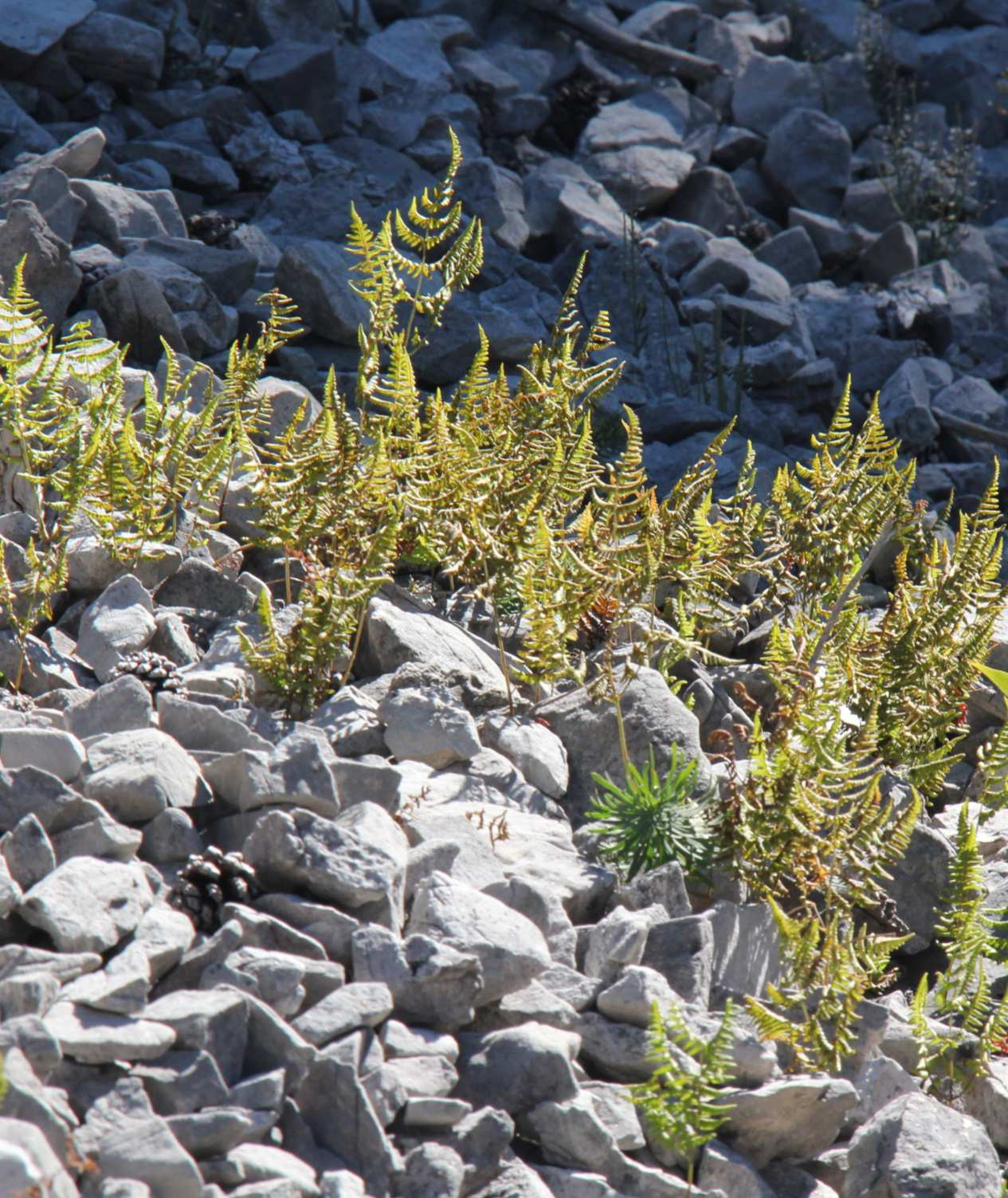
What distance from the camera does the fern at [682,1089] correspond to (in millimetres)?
2658

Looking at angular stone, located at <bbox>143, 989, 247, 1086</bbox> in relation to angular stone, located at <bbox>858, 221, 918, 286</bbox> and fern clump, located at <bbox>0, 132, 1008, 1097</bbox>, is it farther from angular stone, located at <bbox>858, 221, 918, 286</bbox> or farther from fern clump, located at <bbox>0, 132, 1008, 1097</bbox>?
angular stone, located at <bbox>858, 221, 918, 286</bbox>

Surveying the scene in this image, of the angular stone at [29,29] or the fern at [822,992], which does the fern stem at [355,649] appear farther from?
the angular stone at [29,29]

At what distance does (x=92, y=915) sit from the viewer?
2.67 metres

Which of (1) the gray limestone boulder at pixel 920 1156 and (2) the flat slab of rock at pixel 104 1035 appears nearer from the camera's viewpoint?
(2) the flat slab of rock at pixel 104 1035

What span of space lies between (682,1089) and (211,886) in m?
0.98

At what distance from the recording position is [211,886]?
2.87 meters

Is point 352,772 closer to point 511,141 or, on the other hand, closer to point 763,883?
point 763,883

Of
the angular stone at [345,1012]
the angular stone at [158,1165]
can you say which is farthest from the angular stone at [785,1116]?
the angular stone at [158,1165]

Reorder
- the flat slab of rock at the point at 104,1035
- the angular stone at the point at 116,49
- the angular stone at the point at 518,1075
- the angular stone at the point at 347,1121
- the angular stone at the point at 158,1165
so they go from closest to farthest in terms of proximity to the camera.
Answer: the angular stone at the point at 158,1165 → the flat slab of rock at the point at 104,1035 → the angular stone at the point at 347,1121 → the angular stone at the point at 518,1075 → the angular stone at the point at 116,49

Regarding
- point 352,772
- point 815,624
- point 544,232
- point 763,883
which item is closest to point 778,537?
point 815,624

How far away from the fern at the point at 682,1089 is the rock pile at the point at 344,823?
0.42ft

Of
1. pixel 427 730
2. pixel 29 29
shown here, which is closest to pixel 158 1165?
pixel 427 730

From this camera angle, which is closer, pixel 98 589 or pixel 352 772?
pixel 352 772

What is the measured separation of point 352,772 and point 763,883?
0.99 metres
